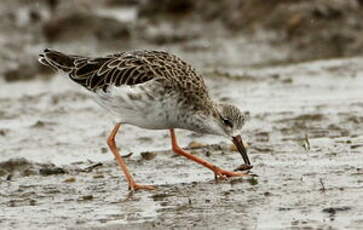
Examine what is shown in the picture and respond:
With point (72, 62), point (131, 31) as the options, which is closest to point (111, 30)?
point (131, 31)

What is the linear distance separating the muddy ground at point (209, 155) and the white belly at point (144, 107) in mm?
560

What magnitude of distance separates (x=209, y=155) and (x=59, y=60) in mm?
1919

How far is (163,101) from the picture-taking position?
349 inches

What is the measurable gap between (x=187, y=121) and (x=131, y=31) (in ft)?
35.3

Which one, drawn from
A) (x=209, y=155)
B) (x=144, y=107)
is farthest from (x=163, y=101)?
(x=209, y=155)

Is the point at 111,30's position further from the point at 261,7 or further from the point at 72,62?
the point at 72,62

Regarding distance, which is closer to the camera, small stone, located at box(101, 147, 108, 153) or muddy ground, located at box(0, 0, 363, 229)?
muddy ground, located at box(0, 0, 363, 229)

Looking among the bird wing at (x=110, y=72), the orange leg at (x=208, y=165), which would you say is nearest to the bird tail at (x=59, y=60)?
the bird wing at (x=110, y=72)

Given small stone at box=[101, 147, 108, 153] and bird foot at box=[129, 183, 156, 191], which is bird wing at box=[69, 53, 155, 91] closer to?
bird foot at box=[129, 183, 156, 191]

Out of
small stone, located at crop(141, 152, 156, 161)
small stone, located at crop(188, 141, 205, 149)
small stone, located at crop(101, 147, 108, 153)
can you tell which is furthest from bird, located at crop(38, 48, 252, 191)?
small stone, located at crop(101, 147, 108, 153)

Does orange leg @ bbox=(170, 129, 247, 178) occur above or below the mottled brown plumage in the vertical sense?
below

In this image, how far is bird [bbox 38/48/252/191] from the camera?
8875 mm

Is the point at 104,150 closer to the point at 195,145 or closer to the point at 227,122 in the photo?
the point at 195,145

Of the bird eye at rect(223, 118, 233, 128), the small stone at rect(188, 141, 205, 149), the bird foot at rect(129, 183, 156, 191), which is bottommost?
the bird foot at rect(129, 183, 156, 191)
